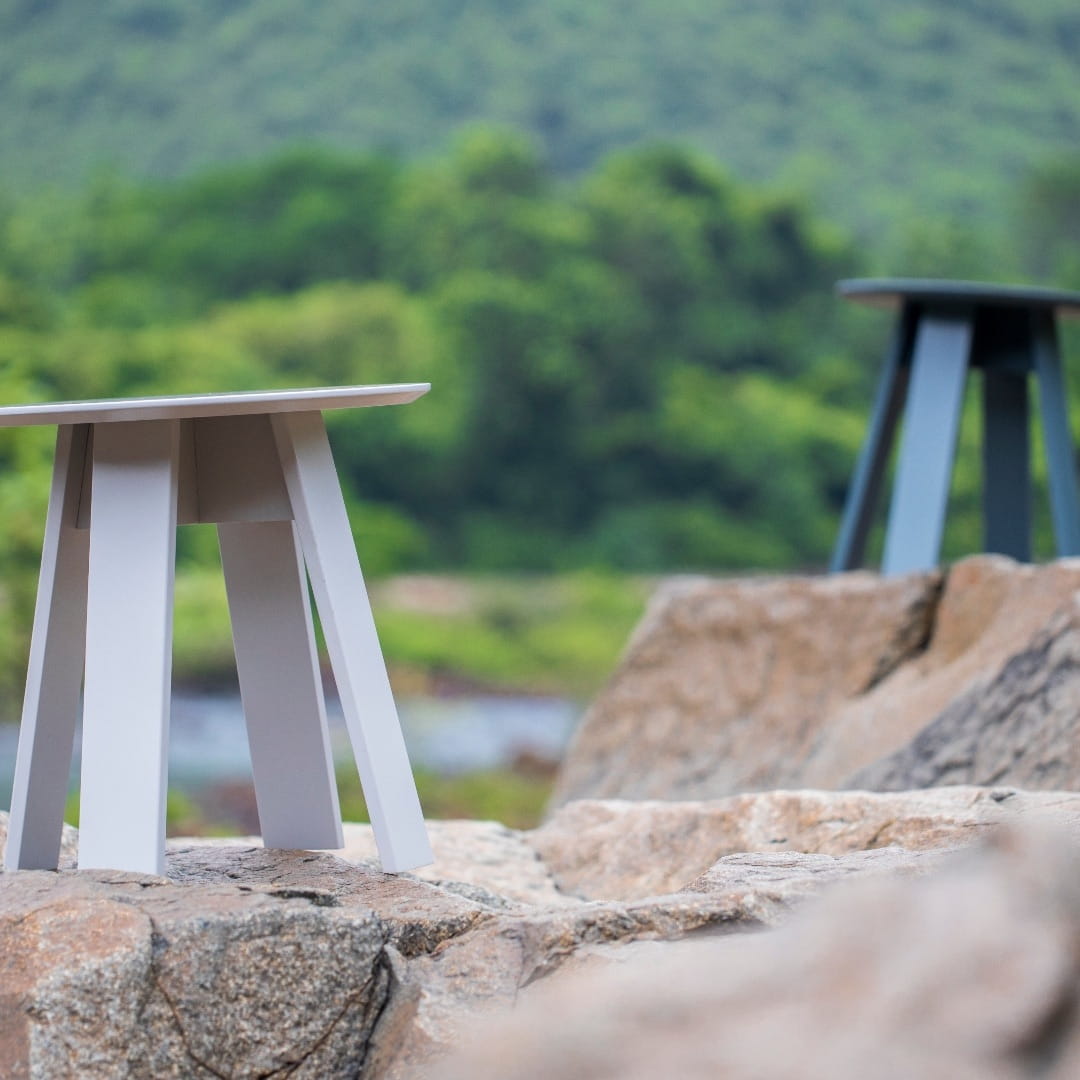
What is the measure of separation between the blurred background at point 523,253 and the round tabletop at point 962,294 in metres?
9.96

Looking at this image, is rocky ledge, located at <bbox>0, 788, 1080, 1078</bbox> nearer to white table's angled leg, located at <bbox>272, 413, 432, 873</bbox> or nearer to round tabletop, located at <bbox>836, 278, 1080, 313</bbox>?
white table's angled leg, located at <bbox>272, 413, 432, 873</bbox>

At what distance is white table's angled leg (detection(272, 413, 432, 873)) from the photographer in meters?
2.11

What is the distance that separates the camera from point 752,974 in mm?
1134

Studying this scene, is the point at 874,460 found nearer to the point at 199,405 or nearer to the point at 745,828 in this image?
the point at 745,828

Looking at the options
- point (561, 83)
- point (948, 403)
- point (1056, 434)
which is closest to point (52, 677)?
point (948, 403)

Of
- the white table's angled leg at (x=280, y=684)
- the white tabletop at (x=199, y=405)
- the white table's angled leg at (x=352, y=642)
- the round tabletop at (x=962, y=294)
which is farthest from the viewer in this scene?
the round tabletop at (x=962, y=294)

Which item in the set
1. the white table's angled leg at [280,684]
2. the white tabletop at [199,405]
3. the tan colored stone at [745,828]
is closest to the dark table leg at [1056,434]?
the tan colored stone at [745,828]

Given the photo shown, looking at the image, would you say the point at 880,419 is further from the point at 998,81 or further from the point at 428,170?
the point at 998,81

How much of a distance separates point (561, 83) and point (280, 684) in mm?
23087

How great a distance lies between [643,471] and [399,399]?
59.9 feet

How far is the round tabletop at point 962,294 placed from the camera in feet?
15.3

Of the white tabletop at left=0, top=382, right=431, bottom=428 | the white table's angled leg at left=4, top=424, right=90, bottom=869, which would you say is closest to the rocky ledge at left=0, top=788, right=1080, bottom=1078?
the white table's angled leg at left=4, top=424, right=90, bottom=869

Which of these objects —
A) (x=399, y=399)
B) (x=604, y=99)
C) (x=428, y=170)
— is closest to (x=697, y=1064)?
(x=399, y=399)

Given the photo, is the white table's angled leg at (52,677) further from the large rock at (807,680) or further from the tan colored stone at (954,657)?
the tan colored stone at (954,657)
